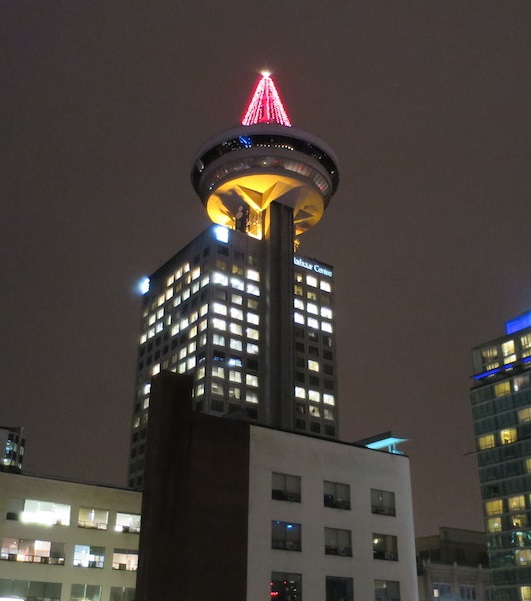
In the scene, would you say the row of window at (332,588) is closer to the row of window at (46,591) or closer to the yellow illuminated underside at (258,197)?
the row of window at (46,591)

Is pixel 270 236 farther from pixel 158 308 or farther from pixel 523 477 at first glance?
pixel 523 477

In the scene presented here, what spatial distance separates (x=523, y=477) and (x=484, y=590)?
27451 millimetres

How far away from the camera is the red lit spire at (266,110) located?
192250 mm

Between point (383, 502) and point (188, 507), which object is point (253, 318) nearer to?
point (383, 502)

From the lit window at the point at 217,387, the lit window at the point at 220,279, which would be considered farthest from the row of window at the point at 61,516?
the lit window at the point at 220,279

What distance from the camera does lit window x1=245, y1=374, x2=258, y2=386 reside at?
159250mm

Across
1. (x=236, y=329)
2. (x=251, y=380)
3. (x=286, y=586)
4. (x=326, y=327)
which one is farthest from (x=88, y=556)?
(x=326, y=327)

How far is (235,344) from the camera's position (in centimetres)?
16275

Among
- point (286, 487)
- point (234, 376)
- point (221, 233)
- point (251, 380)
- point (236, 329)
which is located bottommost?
point (286, 487)

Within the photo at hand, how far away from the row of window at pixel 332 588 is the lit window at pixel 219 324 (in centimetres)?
11694

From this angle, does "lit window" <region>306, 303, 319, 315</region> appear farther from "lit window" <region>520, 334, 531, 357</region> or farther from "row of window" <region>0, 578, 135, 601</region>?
"row of window" <region>0, 578, 135, 601</region>

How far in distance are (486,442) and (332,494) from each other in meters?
109

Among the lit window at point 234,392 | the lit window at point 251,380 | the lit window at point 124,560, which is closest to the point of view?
the lit window at point 124,560

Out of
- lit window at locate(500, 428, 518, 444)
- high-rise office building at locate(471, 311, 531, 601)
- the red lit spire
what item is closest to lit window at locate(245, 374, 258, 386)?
high-rise office building at locate(471, 311, 531, 601)
